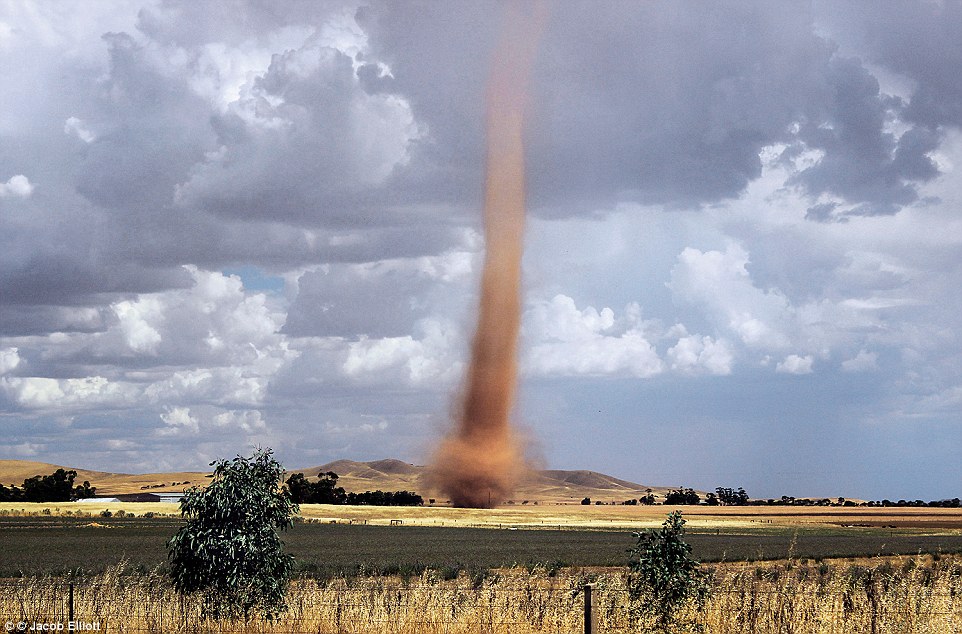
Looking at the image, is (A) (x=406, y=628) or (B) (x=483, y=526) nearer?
(A) (x=406, y=628)

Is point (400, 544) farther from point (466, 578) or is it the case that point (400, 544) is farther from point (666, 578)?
point (666, 578)

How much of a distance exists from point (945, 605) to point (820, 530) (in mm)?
117863

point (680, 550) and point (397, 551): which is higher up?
point (680, 550)

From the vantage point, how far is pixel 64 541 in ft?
300

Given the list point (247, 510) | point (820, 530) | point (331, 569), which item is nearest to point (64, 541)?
point (331, 569)

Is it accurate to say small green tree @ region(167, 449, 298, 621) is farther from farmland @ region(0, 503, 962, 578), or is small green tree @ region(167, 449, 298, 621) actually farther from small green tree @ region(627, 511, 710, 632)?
farmland @ region(0, 503, 962, 578)

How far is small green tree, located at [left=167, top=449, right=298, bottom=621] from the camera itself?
81.6 feet

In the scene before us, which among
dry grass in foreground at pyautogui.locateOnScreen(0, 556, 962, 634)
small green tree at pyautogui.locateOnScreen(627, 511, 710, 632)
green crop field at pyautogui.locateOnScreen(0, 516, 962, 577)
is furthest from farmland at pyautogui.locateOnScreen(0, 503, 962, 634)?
small green tree at pyautogui.locateOnScreen(627, 511, 710, 632)

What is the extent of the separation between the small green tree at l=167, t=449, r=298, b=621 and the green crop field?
Answer: 29971mm

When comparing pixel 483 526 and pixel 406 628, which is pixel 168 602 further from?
pixel 483 526

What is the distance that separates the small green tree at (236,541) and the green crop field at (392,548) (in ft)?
98.3

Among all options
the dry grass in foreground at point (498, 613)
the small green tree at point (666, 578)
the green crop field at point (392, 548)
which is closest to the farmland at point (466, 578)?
the dry grass in foreground at point (498, 613)

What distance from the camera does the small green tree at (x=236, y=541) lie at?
24.9m

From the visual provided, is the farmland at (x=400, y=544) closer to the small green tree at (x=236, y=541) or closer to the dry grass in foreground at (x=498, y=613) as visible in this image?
the dry grass in foreground at (x=498, y=613)
